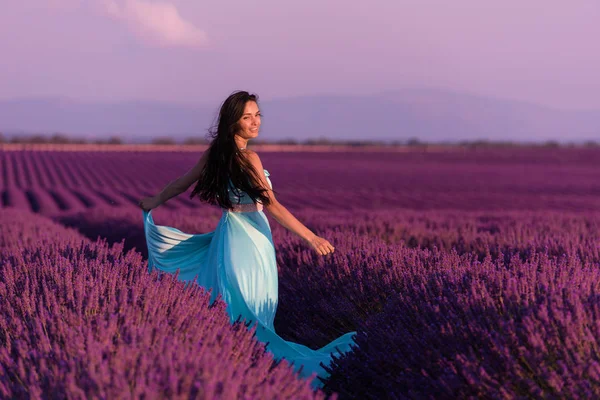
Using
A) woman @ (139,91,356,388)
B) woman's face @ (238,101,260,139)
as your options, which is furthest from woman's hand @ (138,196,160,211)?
woman's face @ (238,101,260,139)

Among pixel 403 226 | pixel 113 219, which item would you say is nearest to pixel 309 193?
pixel 113 219

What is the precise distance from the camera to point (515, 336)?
2.82 metres

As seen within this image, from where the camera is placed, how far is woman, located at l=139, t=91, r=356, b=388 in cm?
417

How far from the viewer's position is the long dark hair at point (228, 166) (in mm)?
4172

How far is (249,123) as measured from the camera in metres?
4.29

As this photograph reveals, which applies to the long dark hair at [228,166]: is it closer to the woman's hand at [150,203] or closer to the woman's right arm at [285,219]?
the woman's right arm at [285,219]

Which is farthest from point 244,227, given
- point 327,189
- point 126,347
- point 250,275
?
point 327,189

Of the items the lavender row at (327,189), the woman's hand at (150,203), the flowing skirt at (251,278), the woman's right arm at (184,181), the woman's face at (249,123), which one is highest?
the woman's face at (249,123)

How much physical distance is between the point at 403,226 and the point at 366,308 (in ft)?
13.3

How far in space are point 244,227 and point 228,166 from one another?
0.39m

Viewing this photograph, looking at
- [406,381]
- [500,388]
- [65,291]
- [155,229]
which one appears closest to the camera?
[500,388]

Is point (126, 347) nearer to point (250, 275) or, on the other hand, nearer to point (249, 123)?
point (250, 275)

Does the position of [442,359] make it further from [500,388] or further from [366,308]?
[366,308]

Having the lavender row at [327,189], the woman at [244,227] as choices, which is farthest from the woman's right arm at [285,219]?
the lavender row at [327,189]
